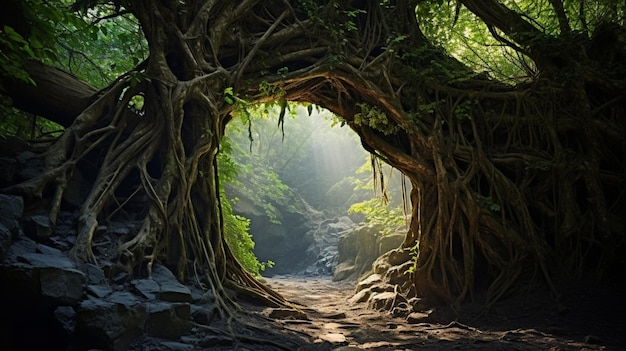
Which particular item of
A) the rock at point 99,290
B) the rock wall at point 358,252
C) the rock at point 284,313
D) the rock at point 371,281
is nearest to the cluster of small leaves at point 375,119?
the rock at point 371,281

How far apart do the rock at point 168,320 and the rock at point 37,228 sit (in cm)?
102

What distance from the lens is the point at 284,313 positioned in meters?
4.88

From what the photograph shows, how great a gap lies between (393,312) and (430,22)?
493 centimetres

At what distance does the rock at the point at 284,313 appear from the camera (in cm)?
473

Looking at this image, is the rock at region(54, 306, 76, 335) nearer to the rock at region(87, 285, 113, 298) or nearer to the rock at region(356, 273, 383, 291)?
the rock at region(87, 285, 113, 298)

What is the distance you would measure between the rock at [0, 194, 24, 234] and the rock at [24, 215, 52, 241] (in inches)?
4.1

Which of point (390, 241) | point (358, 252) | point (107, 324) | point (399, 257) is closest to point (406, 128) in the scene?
point (399, 257)

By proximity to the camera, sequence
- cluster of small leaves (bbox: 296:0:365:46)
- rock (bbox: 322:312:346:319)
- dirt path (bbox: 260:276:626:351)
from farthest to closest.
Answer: cluster of small leaves (bbox: 296:0:365:46)
rock (bbox: 322:312:346:319)
dirt path (bbox: 260:276:626:351)

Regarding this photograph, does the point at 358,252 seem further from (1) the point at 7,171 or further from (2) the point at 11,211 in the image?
(2) the point at 11,211

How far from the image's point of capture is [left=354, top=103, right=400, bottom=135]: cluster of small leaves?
247 inches

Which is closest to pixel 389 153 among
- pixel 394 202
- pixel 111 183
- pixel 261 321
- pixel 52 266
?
pixel 261 321

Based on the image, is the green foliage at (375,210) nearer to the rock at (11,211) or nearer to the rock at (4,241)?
the rock at (11,211)

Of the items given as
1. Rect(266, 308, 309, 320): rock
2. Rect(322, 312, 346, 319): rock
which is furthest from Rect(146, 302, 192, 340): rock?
Rect(322, 312, 346, 319): rock

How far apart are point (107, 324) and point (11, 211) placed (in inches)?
45.9
